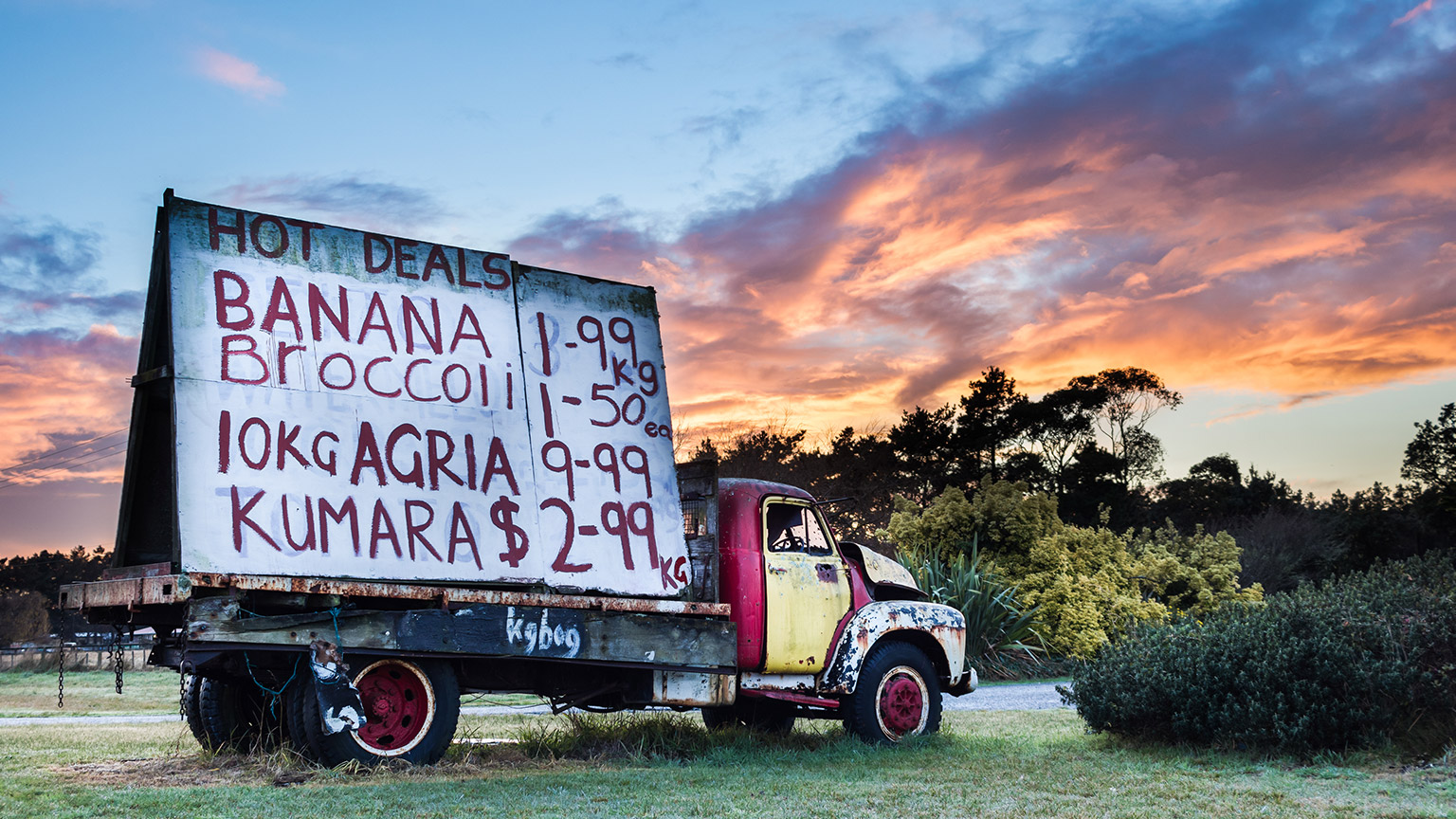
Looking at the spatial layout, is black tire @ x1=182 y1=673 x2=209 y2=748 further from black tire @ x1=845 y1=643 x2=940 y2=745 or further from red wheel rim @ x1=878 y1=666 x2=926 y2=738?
red wheel rim @ x1=878 y1=666 x2=926 y2=738

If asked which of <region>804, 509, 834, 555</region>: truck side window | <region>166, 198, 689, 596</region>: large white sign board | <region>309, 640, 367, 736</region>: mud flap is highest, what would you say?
<region>166, 198, 689, 596</region>: large white sign board

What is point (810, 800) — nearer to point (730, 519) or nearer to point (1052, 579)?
point (730, 519)

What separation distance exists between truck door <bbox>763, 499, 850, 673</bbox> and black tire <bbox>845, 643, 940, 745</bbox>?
46 cm

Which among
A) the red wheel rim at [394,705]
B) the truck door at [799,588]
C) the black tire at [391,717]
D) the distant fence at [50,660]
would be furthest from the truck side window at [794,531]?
the distant fence at [50,660]

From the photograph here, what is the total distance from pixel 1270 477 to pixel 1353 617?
133 feet

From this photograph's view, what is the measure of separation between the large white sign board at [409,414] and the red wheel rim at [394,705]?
2.38 ft

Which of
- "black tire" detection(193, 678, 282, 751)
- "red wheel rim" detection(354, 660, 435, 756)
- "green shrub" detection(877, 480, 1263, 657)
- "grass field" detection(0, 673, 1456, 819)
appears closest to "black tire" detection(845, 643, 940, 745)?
"grass field" detection(0, 673, 1456, 819)

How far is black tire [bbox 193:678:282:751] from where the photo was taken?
9773 millimetres

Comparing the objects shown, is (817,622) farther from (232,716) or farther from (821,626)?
(232,716)

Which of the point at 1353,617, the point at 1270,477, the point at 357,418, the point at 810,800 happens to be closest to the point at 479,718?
the point at 357,418

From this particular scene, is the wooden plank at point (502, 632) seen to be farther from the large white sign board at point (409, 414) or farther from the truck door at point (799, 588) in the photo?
the truck door at point (799, 588)

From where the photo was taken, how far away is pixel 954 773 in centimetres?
853

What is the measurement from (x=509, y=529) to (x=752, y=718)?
3.94 metres

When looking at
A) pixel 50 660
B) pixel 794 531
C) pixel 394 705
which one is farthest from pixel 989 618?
pixel 50 660
